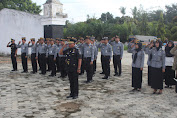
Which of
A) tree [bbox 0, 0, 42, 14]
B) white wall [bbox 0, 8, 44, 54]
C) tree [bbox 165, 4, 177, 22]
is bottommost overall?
white wall [bbox 0, 8, 44, 54]

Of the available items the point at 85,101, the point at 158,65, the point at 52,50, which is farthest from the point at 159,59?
the point at 52,50

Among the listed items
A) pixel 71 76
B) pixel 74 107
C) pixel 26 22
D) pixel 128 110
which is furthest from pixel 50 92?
pixel 26 22

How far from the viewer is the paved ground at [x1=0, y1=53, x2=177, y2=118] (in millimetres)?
4727

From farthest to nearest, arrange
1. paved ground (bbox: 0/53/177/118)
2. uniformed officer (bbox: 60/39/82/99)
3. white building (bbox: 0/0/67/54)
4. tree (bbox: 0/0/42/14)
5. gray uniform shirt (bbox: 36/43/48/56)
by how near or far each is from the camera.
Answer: tree (bbox: 0/0/42/14) → white building (bbox: 0/0/67/54) → gray uniform shirt (bbox: 36/43/48/56) → uniformed officer (bbox: 60/39/82/99) → paved ground (bbox: 0/53/177/118)

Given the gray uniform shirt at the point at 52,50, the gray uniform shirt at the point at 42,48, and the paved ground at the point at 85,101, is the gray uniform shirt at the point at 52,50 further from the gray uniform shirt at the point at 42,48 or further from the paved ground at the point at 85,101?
the paved ground at the point at 85,101

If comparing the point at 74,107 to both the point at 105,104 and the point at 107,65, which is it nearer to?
the point at 105,104

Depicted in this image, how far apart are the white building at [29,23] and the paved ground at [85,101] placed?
20.7 ft

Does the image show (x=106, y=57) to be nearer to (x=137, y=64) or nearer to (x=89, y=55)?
(x=89, y=55)

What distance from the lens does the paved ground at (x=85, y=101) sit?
473 centimetres

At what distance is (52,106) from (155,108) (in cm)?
256

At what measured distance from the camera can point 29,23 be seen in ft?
51.7

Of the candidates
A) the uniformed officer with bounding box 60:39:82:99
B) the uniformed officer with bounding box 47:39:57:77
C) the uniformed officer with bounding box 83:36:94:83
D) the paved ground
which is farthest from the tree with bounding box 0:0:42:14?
the uniformed officer with bounding box 60:39:82:99

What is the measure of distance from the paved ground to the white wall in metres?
7.95

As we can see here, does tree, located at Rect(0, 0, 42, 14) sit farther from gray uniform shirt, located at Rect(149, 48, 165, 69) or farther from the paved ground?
gray uniform shirt, located at Rect(149, 48, 165, 69)
